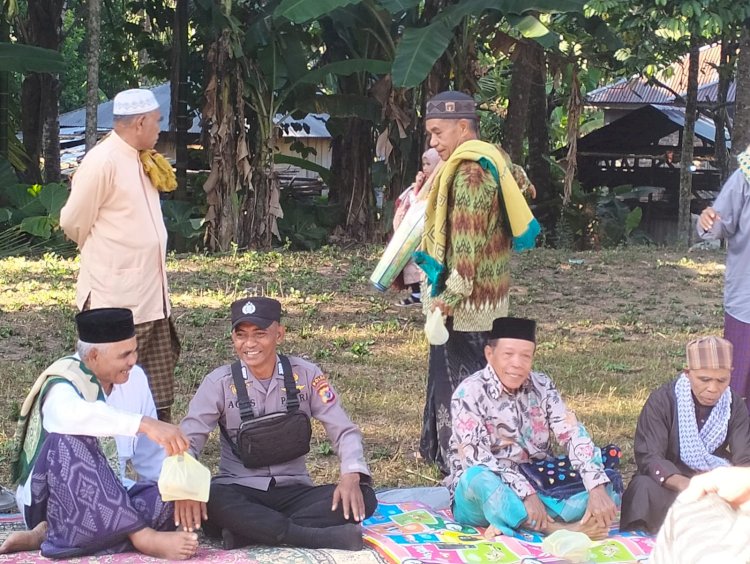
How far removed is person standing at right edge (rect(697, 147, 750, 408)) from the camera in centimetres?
519

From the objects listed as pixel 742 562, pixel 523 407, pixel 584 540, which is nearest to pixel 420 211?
pixel 523 407

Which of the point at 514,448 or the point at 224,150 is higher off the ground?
the point at 224,150

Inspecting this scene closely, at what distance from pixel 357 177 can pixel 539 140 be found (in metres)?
3.12

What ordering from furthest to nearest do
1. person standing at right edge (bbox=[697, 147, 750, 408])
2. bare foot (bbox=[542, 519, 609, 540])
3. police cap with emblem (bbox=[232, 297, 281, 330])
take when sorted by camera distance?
person standing at right edge (bbox=[697, 147, 750, 408]) < bare foot (bbox=[542, 519, 609, 540]) < police cap with emblem (bbox=[232, 297, 281, 330])

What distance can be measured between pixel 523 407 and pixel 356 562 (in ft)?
3.49

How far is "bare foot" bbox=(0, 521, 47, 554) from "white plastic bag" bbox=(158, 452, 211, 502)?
1.63ft

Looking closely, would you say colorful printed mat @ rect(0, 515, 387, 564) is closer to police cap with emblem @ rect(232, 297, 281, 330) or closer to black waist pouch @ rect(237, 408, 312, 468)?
black waist pouch @ rect(237, 408, 312, 468)

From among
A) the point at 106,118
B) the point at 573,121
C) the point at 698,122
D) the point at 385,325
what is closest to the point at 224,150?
the point at 573,121

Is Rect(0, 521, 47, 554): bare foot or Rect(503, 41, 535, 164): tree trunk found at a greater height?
Rect(503, 41, 535, 164): tree trunk

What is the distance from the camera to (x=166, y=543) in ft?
13.7

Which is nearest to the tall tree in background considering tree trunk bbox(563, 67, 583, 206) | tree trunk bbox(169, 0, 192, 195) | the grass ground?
tree trunk bbox(169, 0, 192, 195)

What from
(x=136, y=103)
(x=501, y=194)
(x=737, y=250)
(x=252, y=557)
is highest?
(x=136, y=103)

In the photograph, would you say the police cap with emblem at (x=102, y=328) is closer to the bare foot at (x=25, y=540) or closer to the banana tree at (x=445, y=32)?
the bare foot at (x=25, y=540)

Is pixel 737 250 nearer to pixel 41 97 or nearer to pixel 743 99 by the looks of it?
pixel 743 99
